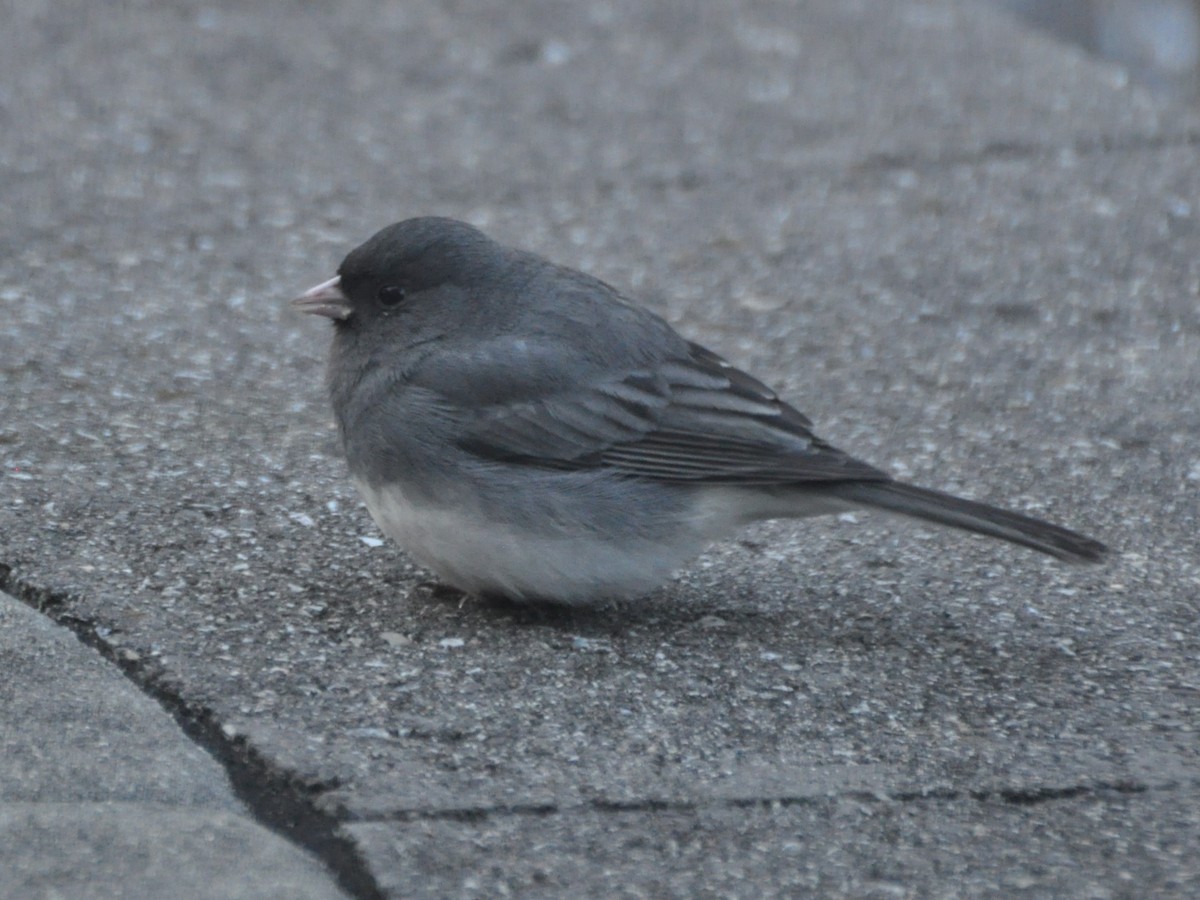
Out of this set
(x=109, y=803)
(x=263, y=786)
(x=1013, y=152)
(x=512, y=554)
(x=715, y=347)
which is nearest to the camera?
(x=109, y=803)

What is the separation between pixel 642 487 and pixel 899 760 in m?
0.79

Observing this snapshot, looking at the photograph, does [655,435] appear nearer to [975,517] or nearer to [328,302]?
[975,517]

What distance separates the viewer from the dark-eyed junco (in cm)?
328

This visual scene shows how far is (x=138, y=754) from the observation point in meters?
2.68

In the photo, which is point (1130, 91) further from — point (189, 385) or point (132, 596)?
point (132, 596)

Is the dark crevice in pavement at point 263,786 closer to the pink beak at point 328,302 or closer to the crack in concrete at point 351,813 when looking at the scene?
the crack in concrete at point 351,813

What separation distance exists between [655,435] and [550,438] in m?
0.21

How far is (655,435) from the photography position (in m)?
3.42

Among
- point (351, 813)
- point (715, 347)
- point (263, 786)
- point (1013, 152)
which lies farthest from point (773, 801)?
point (1013, 152)

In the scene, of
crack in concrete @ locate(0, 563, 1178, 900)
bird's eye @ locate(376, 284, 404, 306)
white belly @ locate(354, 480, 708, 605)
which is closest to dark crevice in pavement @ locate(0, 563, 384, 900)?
crack in concrete @ locate(0, 563, 1178, 900)

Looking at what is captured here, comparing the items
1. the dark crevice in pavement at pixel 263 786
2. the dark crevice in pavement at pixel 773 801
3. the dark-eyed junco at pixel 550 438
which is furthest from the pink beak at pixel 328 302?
the dark crevice in pavement at pixel 773 801

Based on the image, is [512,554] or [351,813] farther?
[512,554]

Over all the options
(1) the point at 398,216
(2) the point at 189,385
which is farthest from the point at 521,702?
(1) the point at 398,216

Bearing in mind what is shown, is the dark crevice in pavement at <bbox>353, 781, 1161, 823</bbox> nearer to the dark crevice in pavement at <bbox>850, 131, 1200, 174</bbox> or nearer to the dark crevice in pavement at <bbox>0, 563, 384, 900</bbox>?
the dark crevice in pavement at <bbox>0, 563, 384, 900</bbox>
